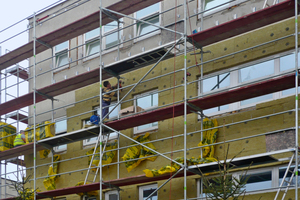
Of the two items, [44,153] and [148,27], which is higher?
[148,27]

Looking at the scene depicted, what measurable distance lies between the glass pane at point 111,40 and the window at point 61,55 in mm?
1804

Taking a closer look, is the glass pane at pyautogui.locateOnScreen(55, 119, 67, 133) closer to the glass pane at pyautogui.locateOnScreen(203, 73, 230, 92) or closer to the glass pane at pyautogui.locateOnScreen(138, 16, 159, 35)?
the glass pane at pyautogui.locateOnScreen(138, 16, 159, 35)

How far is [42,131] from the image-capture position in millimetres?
16375

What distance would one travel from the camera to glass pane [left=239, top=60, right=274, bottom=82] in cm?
1246

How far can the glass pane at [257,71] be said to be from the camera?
1246cm

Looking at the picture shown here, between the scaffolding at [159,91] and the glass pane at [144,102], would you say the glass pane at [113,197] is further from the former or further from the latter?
the glass pane at [144,102]

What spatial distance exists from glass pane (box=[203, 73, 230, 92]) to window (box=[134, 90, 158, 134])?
1568mm

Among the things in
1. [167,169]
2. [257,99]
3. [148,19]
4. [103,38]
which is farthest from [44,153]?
[257,99]

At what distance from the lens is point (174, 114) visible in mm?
12922

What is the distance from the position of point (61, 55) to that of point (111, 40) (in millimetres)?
2440

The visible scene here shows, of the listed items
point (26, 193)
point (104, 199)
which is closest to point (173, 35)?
point (104, 199)

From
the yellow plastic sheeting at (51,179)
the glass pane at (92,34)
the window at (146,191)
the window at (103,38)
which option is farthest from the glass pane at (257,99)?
the yellow plastic sheeting at (51,179)

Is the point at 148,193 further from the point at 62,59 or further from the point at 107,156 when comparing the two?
the point at 62,59

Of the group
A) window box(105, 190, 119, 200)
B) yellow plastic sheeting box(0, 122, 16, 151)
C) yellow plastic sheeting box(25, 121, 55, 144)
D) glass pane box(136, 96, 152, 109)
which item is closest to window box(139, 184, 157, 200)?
window box(105, 190, 119, 200)
